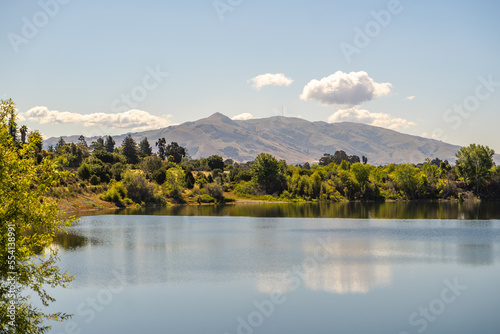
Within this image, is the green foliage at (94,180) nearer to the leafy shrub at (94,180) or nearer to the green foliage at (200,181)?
the leafy shrub at (94,180)

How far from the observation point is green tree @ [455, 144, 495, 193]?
125 meters

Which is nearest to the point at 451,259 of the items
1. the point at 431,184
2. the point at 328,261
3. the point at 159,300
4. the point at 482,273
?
the point at 482,273

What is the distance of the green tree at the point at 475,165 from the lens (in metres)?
125

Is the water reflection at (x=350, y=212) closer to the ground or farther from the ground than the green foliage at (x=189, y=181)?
closer to the ground

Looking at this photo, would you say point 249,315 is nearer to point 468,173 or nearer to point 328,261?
point 328,261

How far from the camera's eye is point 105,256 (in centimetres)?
4038

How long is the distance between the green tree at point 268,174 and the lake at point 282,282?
69.3 metres

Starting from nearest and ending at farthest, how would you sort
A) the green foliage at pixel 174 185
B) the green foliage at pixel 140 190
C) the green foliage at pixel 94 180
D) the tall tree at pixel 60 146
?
1. the green foliage at pixel 94 180
2. the green foliage at pixel 140 190
3. the green foliage at pixel 174 185
4. the tall tree at pixel 60 146

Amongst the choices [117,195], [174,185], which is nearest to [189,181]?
[174,185]

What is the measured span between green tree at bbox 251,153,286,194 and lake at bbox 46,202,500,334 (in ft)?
227

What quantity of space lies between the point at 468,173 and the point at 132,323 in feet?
401

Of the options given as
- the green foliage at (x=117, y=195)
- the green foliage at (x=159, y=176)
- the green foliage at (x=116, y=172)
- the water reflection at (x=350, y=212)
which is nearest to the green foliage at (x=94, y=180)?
the green foliage at (x=117, y=195)

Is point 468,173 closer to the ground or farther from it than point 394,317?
farther from it

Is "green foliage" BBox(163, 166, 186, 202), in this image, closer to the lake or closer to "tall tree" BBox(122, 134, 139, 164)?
"tall tree" BBox(122, 134, 139, 164)
